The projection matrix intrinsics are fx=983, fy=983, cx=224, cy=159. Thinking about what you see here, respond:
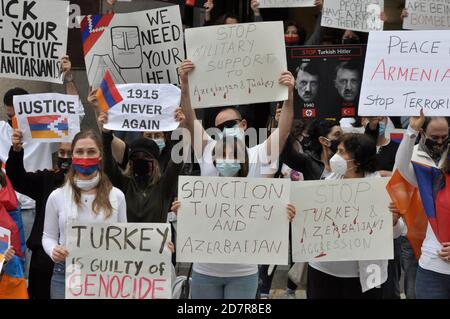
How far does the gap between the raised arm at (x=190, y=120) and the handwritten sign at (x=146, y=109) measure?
24 cm

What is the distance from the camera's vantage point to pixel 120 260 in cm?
613

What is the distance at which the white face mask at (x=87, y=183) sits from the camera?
638 cm

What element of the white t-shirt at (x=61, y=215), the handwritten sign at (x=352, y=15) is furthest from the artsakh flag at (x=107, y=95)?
the handwritten sign at (x=352, y=15)

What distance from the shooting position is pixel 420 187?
6504 millimetres

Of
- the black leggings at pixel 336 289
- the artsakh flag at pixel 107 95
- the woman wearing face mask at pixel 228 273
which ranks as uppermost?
the artsakh flag at pixel 107 95

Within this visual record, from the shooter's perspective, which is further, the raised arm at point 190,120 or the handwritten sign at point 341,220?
the raised arm at point 190,120

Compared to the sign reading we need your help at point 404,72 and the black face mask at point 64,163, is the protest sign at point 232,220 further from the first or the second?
the black face mask at point 64,163

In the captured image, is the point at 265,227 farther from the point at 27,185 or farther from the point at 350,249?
the point at 27,185

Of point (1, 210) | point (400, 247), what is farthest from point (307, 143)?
point (1, 210)

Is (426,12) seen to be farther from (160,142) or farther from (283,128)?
(283,128)

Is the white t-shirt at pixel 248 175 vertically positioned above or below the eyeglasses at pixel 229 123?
below

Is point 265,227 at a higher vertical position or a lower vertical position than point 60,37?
lower

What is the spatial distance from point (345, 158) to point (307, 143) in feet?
6.30

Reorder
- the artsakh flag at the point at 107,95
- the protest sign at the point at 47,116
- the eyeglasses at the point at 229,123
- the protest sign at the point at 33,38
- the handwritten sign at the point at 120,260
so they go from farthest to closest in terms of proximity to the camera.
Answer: the protest sign at the point at 33,38 < the protest sign at the point at 47,116 < the artsakh flag at the point at 107,95 < the eyeglasses at the point at 229,123 < the handwritten sign at the point at 120,260
